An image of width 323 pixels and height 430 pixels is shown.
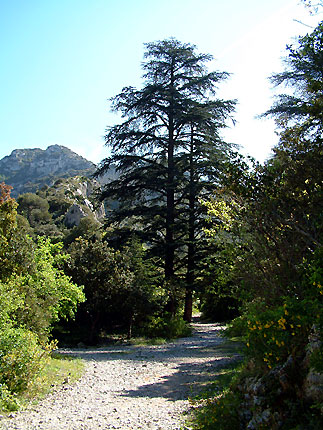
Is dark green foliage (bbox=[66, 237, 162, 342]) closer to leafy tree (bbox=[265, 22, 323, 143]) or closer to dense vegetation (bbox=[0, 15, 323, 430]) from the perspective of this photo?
dense vegetation (bbox=[0, 15, 323, 430])

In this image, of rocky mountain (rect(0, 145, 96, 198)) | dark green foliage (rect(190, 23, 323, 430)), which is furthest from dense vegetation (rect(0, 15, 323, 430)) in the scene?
rocky mountain (rect(0, 145, 96, 198))

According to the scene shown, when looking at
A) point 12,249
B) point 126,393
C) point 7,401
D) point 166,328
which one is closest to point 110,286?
point 166,328

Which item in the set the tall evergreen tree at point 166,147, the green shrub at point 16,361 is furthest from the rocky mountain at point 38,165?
the green shrub at point 16,361

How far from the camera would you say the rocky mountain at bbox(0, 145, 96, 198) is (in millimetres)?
132375

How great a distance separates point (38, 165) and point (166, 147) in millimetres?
128850

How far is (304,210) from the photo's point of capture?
5465 mm

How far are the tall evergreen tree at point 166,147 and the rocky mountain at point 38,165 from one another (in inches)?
4105

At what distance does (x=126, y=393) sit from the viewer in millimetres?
7863

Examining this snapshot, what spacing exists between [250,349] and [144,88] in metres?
18.9

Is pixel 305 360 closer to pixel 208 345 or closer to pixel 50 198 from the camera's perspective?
pixel 208 345

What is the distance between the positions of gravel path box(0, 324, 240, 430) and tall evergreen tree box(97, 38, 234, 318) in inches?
326

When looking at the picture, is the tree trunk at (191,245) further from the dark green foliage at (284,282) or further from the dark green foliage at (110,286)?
the dark green foliage at (284,282)

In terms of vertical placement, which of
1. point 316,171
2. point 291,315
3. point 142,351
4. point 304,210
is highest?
point 316,171

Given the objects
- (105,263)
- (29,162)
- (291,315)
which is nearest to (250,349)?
(291,315)
